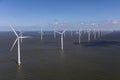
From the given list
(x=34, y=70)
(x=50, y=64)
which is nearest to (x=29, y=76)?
(x=34, y=70)

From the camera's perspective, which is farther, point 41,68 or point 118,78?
point 41,68

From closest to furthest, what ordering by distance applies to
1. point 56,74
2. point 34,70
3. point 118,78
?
point 118,78 < point 56,74 < point 34,70

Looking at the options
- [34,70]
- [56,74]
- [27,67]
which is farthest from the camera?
[27,67]

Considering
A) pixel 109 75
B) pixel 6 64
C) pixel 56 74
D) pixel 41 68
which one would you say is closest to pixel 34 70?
pixel 41 68

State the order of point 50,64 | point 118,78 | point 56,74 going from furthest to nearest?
1. point 50,64
2. point 56,74
3. point 118,78

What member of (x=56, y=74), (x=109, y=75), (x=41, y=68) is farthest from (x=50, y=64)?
(x=109, y=75)

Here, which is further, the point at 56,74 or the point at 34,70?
the point at 34,70

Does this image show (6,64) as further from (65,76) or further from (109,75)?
(109,75)

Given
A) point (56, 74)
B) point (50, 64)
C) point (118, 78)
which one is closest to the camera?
point (118, 78)

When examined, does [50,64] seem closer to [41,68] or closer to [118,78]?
[41,68]
